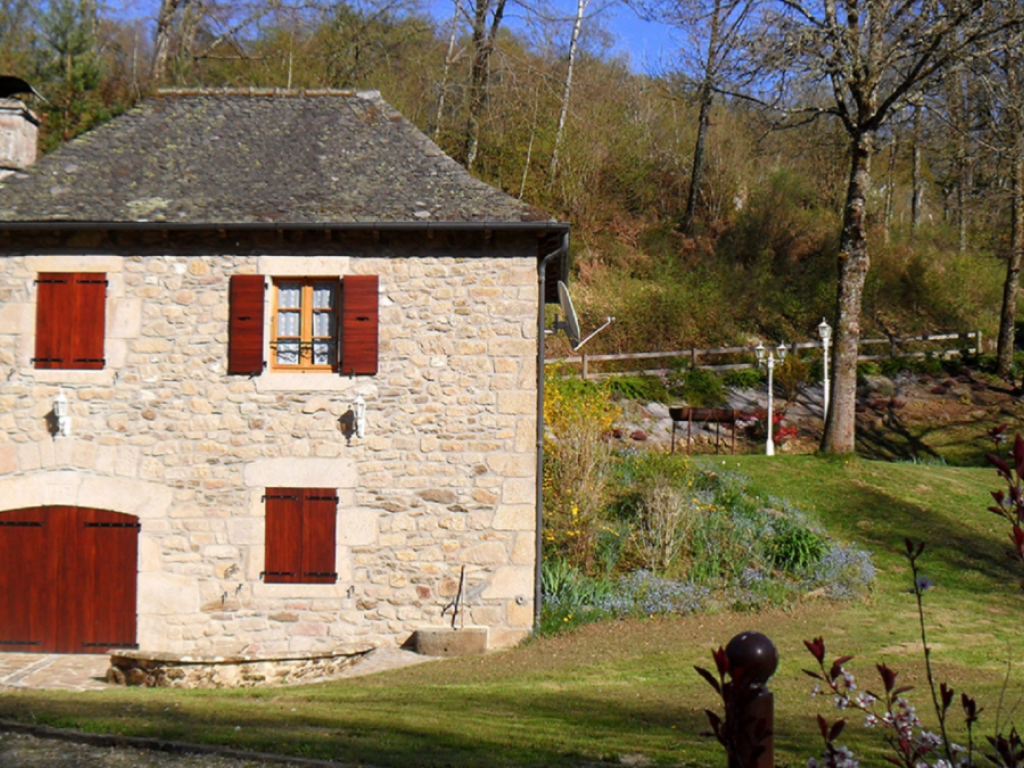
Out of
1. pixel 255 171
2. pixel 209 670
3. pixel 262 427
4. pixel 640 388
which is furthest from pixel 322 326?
pixel 640 388

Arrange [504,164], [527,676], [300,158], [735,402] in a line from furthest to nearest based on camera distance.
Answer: [504,164]
[735,402]
[300,158]
[527,676]

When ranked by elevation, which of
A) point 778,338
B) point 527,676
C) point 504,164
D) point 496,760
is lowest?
point 527,676

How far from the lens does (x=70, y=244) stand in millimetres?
10930

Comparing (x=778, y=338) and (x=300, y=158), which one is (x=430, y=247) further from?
(x=778, y=338)

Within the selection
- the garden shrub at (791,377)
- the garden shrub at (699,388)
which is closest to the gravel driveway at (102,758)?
the garden shrub at (699,388)

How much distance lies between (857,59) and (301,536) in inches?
431

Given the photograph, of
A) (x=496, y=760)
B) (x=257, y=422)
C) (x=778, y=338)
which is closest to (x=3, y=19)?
(x=257, y=422)

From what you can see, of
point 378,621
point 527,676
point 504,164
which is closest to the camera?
point 527,676

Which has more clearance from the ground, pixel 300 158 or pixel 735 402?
pixel 300 158

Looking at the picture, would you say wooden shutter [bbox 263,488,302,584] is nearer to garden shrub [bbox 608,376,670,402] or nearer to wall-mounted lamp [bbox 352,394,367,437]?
wall-mounted lamp [bbox 352,394,367,437]

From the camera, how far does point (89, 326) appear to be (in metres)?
10.9

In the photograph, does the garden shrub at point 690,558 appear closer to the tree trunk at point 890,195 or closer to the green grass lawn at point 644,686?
the green grass lawn at point 644,686

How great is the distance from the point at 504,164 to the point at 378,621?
17.4m

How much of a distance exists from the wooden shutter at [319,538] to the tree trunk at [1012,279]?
17.5m
